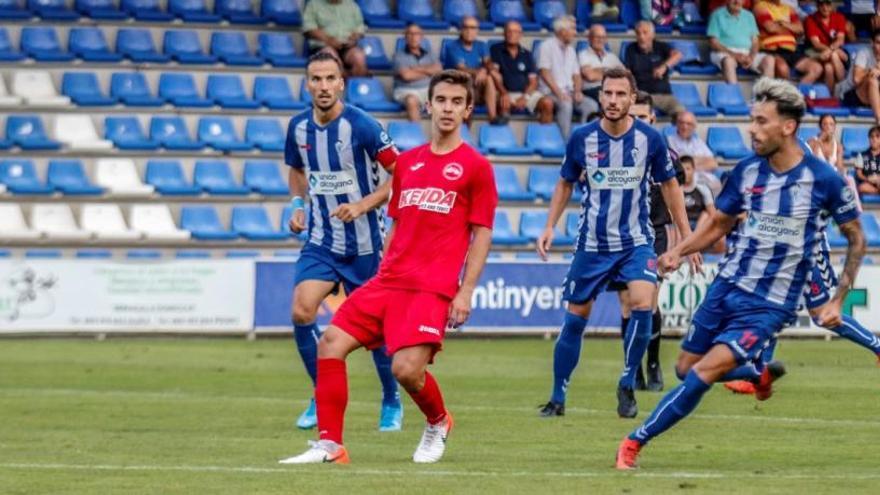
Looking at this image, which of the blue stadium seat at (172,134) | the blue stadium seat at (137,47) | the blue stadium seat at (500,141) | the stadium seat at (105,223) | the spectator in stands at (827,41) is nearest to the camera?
the stadium seat at (105,223)

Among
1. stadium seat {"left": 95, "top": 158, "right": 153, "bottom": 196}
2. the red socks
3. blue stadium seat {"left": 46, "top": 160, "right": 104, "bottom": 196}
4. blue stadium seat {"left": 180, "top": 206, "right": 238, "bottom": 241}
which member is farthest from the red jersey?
blue stadium seat {"left": 46, "top": 160, "right": 104, "bottom": 196}

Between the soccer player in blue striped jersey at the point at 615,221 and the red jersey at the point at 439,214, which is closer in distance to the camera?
the red jersey at the point at 439,214

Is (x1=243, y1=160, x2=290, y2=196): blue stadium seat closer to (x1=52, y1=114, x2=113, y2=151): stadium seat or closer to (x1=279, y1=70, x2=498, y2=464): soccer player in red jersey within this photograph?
(x1=52, y1=114, x2=113, y2=151): stadium seat

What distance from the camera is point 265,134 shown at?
26422 mm

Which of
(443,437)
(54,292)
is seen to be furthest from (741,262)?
(54,292)

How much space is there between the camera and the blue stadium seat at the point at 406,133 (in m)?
26.1

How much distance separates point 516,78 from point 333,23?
2846mm

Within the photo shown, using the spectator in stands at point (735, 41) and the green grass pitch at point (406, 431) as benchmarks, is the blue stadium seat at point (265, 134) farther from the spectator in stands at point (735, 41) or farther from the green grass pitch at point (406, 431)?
the spectator in stands at point (735, 41)

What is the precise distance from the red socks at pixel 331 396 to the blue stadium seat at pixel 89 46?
57.9 feet

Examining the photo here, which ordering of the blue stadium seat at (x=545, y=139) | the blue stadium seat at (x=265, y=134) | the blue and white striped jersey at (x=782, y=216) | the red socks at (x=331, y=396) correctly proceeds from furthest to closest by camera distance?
the blue stadium seat at (x=545, y=139) → the blue stadium seat at (x=265, y=134) → the red socks at (x=331, y=396) → the blue and white striped jersey at (x=782, y=216)

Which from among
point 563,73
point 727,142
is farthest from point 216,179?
point 727,142

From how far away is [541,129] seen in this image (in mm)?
27453

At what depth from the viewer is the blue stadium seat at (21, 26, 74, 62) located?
26.5 m

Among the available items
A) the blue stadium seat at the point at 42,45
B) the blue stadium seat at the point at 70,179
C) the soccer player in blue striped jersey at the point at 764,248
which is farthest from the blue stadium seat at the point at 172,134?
the soccer player in blue striped jersey at the point at 764,248
